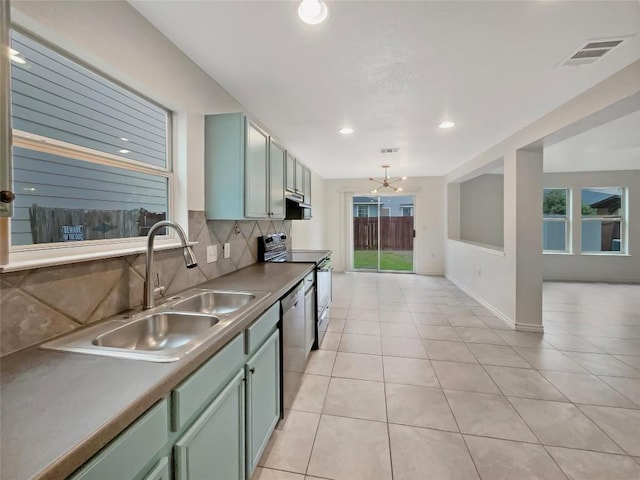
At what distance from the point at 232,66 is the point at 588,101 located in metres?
2.91

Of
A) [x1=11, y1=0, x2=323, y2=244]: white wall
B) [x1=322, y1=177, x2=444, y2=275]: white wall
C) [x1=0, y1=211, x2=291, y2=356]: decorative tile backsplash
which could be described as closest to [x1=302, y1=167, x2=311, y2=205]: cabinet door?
[x1=11, y1=0, x2=323, y2=244]: white wall

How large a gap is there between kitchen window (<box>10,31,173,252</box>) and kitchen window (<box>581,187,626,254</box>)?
27.1 ft

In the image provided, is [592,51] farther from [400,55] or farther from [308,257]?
[308,257]

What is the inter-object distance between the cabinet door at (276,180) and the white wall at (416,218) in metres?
4.41

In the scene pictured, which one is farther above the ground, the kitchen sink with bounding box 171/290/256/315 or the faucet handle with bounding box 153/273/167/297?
the faucet handle with bounding box 153/273/167/297

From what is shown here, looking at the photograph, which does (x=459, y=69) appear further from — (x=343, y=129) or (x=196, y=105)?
(x=196, y=105)

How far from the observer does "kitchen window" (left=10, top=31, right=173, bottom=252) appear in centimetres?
113

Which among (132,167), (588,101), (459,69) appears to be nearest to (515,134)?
(588,101)

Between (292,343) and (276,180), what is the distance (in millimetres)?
1591

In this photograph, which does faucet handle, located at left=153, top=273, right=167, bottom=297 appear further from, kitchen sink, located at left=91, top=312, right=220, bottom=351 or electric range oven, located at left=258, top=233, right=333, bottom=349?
electric range oven, located at left=258, top=233, right=333, bottom=349

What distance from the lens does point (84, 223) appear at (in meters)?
1.38

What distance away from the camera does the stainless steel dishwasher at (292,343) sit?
6.23ft

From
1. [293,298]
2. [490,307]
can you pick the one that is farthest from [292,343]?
[490,307]

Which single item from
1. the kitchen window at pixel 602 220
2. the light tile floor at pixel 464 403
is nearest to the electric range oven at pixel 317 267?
the light tile floor at pixel 464 403
